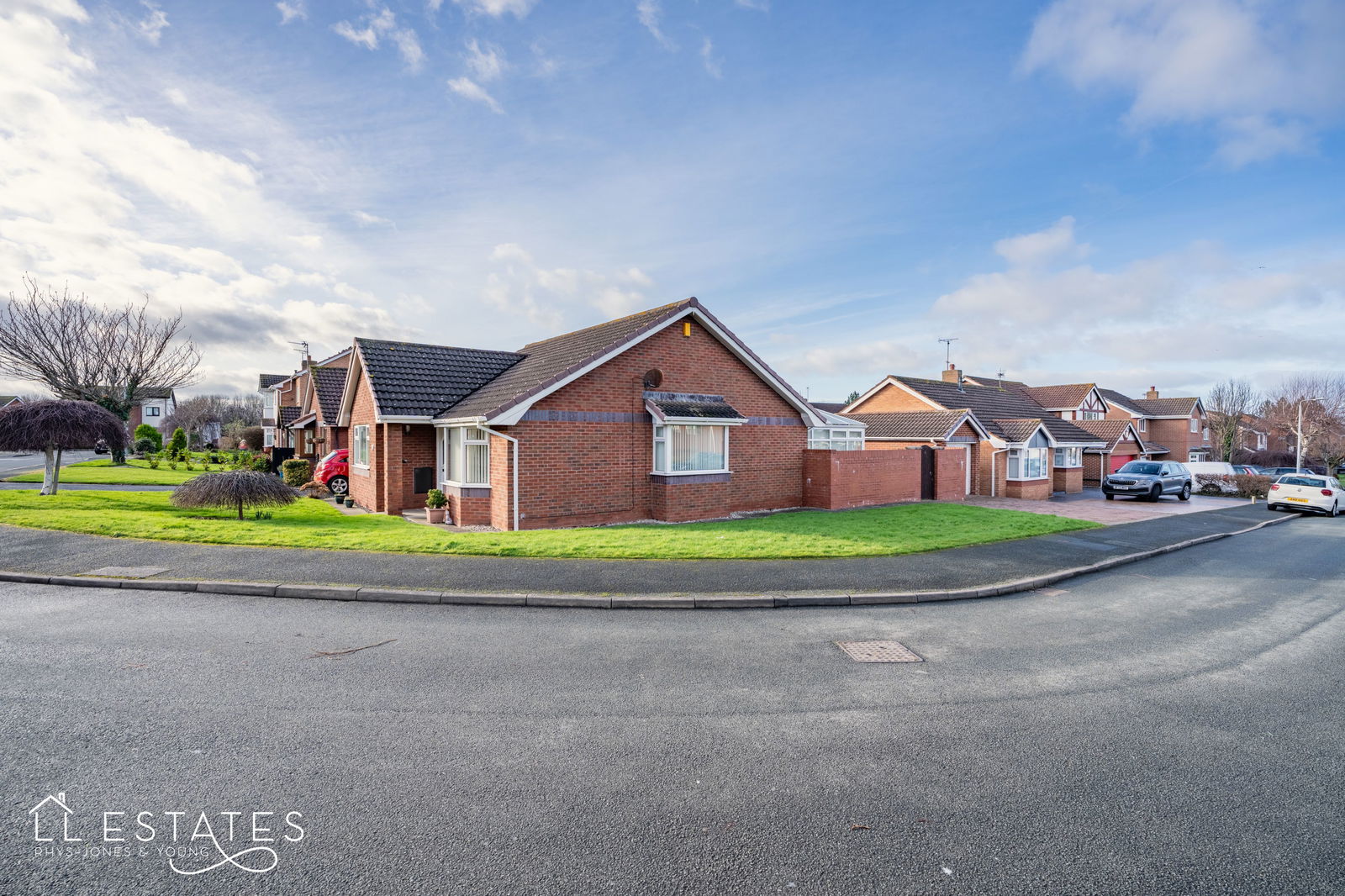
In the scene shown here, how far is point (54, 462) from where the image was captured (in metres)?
18.6

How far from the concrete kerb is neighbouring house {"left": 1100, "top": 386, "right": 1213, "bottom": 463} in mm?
55309

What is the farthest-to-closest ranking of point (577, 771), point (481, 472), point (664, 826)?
point (481, 472)
point (577, 771)
point (664, 826)

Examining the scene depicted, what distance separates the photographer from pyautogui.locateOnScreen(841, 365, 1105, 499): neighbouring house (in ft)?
85.9

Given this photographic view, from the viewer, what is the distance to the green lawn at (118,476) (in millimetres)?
24331

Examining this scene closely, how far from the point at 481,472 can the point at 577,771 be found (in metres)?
11.8

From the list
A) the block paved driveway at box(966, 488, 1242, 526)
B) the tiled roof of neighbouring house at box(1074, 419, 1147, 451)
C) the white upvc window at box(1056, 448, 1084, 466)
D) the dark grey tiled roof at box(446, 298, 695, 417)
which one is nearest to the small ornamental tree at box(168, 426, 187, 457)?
the dark grey tiled roof at box(446, 298, 695, 417)

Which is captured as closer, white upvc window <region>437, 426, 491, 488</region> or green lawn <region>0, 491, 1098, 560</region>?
green lawn <region>0, 491, 1098, 560</region>

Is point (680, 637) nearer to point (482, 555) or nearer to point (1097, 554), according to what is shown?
point (482, 555)

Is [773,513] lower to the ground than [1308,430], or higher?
lower

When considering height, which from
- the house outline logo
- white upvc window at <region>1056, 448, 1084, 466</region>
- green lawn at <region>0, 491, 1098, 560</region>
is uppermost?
white upvc window at <region>1056, 448, 1084, 466</region>

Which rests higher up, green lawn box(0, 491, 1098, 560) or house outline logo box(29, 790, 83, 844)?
green lawn box(0, 491, 1098, 560)

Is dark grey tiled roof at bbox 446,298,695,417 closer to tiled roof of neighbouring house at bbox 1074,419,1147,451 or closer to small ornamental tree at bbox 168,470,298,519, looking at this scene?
small ornamental tree at bbox 168,470,298,519

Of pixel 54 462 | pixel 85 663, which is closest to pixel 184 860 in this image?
pixel 85 663

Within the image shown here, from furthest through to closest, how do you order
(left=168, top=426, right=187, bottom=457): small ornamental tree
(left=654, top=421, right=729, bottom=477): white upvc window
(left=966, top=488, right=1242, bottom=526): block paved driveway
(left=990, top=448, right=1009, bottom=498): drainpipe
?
(left=168, top=426, right=187, bottom=457): small ornamental tree
(left=990, top=448, right=1009, bottom=498): drainpipe
(left=966, top=488, right=1242, bottom=526): block paved driveway
(left=654, top=421, right=729, bottom=477): white upvc window
